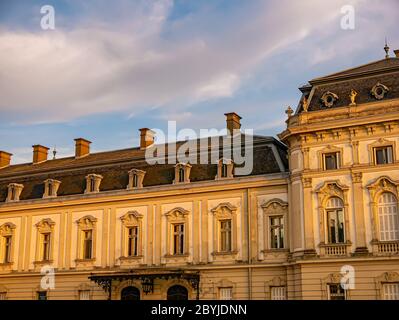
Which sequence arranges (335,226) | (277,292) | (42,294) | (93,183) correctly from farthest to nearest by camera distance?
(93,183), (42,294), (277,292), (335,226)

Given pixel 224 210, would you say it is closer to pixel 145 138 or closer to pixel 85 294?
pixel 85 294

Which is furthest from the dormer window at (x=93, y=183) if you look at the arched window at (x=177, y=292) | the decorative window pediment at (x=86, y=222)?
the arched window at (x=177, y=292)

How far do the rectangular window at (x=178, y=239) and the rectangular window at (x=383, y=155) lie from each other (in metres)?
12.3

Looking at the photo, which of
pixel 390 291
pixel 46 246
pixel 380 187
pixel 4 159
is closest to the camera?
pixel 390 291

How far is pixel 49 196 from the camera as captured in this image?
39.6 metres

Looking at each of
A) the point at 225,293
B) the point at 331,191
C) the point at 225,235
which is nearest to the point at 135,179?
the point at 225,235

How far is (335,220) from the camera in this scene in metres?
29.1

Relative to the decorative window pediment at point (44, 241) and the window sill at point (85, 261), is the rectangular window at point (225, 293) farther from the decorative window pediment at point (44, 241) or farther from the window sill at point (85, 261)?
the decorative window pediment at point (44, 241)

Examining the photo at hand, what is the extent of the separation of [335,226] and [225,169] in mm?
7879

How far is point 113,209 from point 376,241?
17007 millimetres

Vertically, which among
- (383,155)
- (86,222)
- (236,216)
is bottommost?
(236,216)

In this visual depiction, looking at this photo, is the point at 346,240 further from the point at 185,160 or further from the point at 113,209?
the point at 113,209

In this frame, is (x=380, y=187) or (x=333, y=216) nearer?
(x=380, y=187)
